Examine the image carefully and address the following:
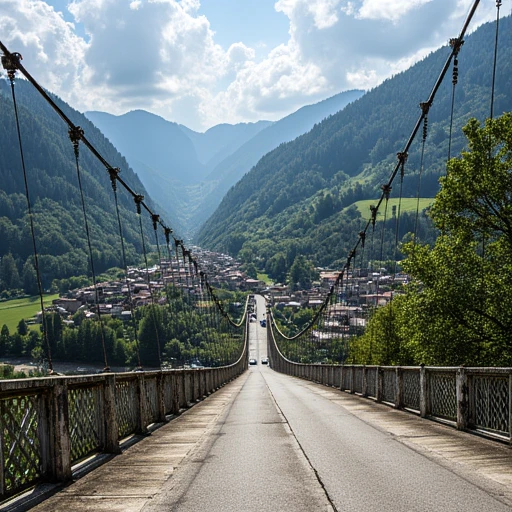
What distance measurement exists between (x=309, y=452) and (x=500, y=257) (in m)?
24.3

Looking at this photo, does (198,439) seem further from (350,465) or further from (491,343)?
(491,343)

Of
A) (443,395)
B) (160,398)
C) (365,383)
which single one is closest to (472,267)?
(365,383)

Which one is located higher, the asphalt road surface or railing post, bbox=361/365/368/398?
the asphalt road surface

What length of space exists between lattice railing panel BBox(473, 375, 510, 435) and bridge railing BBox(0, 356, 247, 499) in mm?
5352

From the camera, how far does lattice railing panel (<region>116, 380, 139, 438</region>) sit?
30.7ft

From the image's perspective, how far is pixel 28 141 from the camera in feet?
554

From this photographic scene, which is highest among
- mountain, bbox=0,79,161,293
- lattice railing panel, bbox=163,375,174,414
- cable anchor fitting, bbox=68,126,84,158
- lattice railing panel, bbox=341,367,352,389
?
mountain, bbox=0,79,161,293

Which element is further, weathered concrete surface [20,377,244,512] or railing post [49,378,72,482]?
railing post [49,378,72,482]

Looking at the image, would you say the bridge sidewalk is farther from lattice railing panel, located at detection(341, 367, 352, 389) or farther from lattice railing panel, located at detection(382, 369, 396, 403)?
lattice railing panel, located at detection(341, 367, 352, 389)

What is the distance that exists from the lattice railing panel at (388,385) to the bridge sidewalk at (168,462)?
3699 millimetres

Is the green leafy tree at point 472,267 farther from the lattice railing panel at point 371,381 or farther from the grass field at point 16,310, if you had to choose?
the grass field at point 16,310

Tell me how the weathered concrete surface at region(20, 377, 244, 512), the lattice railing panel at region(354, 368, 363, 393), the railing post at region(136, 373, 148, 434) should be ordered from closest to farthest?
the weathered concrete surface at region(20, 377, 244, 512), the railing post at region(136, 373, 148, 434), the lattice railing panel at region(354, 368, 363, 393)

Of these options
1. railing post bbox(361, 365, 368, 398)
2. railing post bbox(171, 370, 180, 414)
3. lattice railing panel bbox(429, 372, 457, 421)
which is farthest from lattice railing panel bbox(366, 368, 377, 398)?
lattice railing panel bbox(429, 372, 457, 421)

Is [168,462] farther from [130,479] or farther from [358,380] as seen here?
[358,380]
